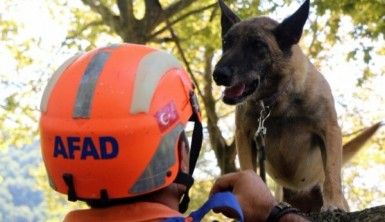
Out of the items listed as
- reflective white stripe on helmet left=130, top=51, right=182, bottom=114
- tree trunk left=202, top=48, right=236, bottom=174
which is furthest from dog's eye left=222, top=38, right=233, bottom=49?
tree trunk left=202, top=48, right=236, bottom=174

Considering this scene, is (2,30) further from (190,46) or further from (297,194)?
(297,194)

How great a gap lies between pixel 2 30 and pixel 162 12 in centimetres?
666

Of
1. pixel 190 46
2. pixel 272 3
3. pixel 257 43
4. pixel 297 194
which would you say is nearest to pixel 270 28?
pixel 257 43

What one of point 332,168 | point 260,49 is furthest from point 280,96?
point 332,168

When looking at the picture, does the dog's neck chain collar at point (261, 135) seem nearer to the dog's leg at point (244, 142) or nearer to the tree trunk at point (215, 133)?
the dog's leg at point (244, 142)

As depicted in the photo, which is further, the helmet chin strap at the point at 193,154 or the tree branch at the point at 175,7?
the tree branch at the point at 175,7

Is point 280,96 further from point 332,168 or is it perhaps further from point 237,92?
point 332,168

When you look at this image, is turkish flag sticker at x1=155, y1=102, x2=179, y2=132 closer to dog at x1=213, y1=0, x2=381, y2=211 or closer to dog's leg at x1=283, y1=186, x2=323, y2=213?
dog at x1=213, y1=0, x2=381, y2=211

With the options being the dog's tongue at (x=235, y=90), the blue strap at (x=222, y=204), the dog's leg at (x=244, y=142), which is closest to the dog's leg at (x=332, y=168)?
the dog's leg at (x=244, y=142)

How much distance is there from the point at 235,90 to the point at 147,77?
2.83 metres

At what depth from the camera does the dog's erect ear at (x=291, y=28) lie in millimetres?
5281

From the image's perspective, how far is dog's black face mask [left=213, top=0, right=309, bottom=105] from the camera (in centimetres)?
529

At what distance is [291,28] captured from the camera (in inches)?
217

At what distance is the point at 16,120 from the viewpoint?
21.5m
